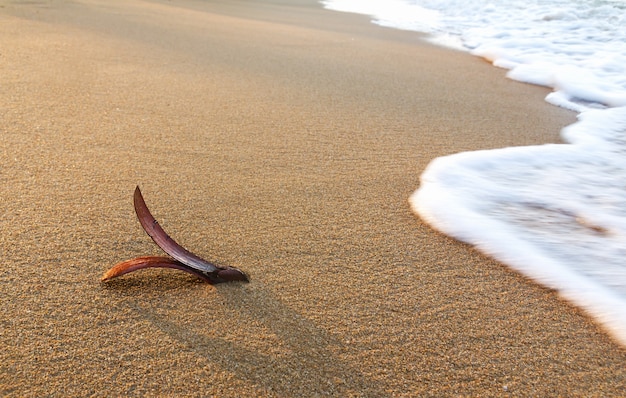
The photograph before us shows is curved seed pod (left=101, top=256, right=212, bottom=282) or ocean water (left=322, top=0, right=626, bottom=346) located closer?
curved seed pod (left=101, top=256, right=212, bottom=282)

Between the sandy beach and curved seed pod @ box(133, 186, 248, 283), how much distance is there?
3 cm

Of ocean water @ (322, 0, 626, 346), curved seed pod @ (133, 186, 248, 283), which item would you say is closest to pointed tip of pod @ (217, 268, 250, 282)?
curved seed pod @ (133, 186, 248, 283)

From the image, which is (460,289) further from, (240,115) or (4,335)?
(240,115)

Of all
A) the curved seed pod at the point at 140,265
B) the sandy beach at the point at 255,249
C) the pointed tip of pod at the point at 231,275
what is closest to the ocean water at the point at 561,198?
the sandy beach at the point at 255,249

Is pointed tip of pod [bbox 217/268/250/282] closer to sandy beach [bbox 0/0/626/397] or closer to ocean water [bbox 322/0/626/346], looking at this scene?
sandy beach [bbox 0/0/626/397]

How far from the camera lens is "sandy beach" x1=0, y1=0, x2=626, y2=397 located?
0.86 meters

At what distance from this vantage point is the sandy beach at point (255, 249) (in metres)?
0.86

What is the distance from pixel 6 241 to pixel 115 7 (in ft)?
10.6

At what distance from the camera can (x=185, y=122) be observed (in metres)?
1.83

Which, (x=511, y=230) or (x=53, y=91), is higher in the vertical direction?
(x=53, y=91)

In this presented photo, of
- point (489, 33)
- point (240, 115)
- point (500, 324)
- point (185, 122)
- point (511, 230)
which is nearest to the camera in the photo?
point (500, 324)

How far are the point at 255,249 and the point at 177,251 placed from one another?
0.21 m

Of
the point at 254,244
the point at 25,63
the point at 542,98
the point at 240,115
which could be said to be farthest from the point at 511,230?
the point at 25,63

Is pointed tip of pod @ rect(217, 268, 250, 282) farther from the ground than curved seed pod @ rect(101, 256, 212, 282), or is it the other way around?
curved seed pod @ rect(101, 256, 212, 282)
